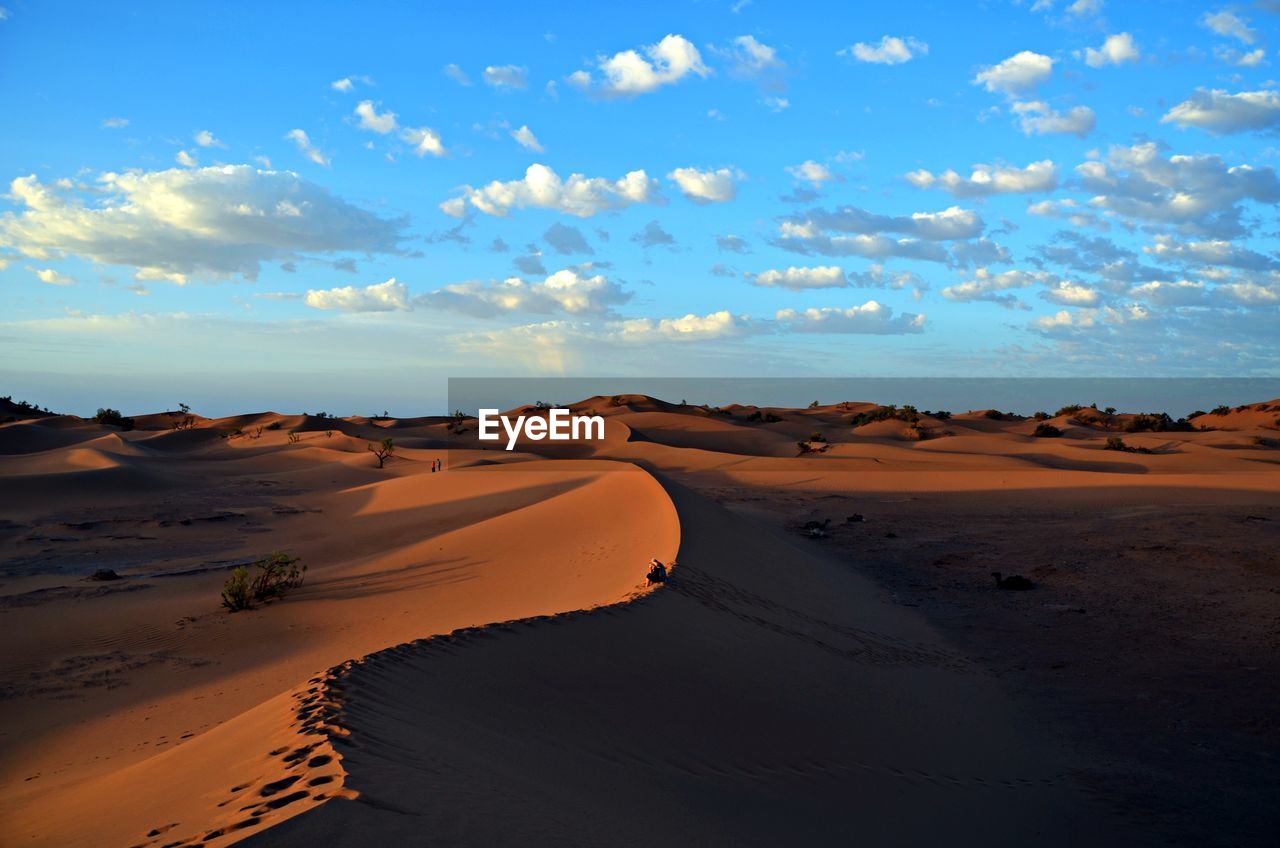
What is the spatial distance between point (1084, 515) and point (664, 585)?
12.9 m

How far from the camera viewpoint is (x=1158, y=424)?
43.9 m

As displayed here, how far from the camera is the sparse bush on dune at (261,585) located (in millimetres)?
10641

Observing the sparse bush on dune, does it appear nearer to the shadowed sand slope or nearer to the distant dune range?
the distant dune range

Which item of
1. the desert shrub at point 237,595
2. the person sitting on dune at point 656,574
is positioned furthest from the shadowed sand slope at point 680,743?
the desert shrub at point 237,595

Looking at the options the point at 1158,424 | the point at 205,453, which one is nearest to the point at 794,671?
the point at 205,453

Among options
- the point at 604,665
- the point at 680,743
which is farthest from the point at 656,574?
the point at 680,743

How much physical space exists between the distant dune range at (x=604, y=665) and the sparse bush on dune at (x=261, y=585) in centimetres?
31

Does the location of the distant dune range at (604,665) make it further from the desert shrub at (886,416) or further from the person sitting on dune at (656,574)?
the desert shrub at (886,416)

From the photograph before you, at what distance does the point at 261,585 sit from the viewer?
437 inches

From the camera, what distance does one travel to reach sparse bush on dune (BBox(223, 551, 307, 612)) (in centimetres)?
1064

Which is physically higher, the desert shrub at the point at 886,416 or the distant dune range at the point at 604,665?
the desert shrub at the point at 886,416

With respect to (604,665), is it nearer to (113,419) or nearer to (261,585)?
(261,585)

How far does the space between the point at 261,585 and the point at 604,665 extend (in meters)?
6.28

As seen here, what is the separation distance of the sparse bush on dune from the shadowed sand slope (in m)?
5.11
